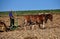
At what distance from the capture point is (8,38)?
27.6 ft

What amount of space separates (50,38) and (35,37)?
72 centimetres

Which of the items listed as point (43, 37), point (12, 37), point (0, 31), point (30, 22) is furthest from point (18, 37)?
point (30, 22)

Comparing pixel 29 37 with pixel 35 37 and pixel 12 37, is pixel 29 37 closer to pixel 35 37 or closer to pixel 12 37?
pixel 35 37

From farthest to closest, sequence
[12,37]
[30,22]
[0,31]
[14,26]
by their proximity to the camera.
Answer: [30,22] < [14,26] < [0,31] < [12,37]

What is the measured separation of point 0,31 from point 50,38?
371cm

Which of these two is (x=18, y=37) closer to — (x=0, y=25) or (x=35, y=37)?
(x=35, y=37)

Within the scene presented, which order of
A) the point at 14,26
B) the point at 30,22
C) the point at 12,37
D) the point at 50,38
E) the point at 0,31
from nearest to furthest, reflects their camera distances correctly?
1. the point at 50,38
2. the point at 12,37
3. the point at 0,31
4. the point at 14,26
5. the point at 30,22

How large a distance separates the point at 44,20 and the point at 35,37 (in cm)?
538

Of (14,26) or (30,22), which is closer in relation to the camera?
(14,26)

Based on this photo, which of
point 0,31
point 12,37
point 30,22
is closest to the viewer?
point 12,37

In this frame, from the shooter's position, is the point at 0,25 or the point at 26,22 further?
the point at 26,22

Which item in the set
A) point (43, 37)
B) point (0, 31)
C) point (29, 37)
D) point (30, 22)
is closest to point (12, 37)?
point (29, 37)

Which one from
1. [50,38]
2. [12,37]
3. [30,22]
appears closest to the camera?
[50,38]

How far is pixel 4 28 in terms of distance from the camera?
35.5 ft
